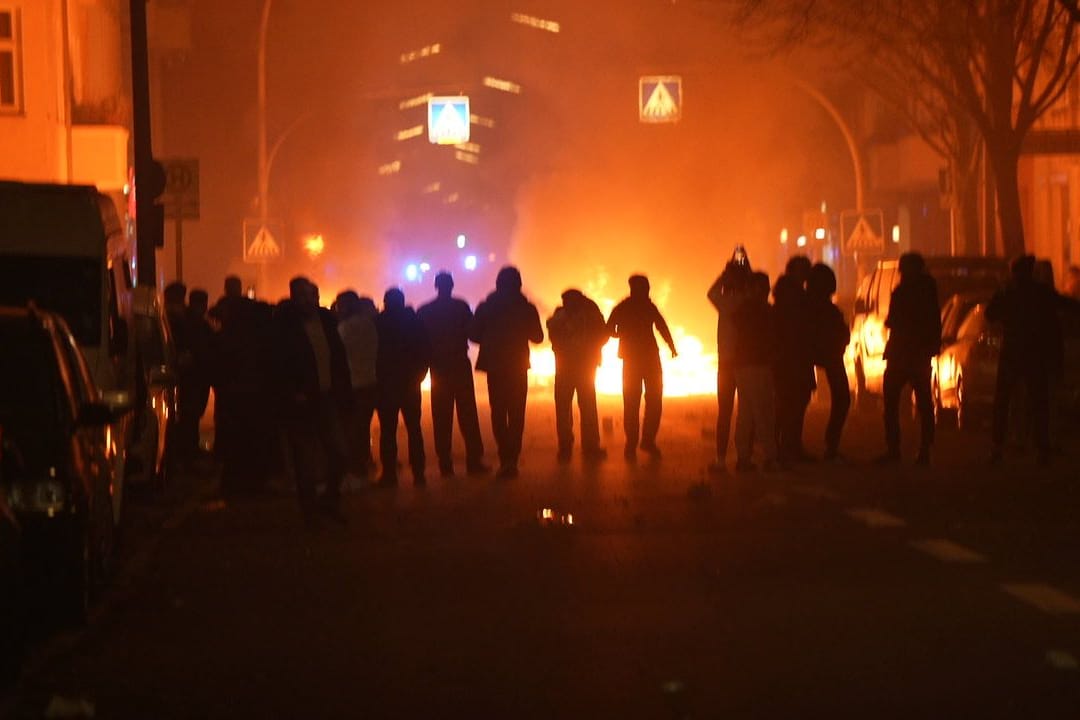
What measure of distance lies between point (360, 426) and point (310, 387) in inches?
131

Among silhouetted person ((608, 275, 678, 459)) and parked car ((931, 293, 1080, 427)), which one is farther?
parked car ((931, 293, 1080, 427))

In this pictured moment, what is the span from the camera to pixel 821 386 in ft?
95.9

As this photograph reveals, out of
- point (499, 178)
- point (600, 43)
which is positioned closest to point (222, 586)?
point (600, 43)

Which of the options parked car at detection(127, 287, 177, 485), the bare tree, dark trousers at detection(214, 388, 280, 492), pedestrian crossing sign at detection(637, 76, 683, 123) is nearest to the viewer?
parked car at detection(127, 287, 177, 485)

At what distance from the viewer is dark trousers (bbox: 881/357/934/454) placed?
17000 millimetres

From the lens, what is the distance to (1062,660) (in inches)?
324

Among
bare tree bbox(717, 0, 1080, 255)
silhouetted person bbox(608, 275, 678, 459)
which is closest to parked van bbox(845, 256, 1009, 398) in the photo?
bare tree bbox(717, 0, 1080, 255)

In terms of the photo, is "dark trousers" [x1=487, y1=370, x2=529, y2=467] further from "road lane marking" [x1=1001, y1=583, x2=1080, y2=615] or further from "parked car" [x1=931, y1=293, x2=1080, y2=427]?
"road lane marking" [x1=1001, y1=583, x2=1080, y2=615]

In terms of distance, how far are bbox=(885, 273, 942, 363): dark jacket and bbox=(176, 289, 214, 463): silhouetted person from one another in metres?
6.65

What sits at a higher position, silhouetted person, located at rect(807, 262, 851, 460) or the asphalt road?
silhouetted person, located at rect(807, 262, 851, 460)

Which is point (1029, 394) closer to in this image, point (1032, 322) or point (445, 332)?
point (1032, 322)

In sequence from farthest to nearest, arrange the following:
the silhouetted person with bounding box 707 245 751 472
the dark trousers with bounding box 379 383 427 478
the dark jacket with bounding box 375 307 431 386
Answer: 1. the silhouetted person with bounding box 707 245 751 472
2. the dark jacket with bounding box 375 307 431 386
3. the dark trousers with bounding box 379 383 427 478

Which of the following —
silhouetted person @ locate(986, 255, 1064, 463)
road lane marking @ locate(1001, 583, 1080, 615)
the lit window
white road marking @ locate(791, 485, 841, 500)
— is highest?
the lit window

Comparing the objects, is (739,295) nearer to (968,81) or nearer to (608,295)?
(968,81)
